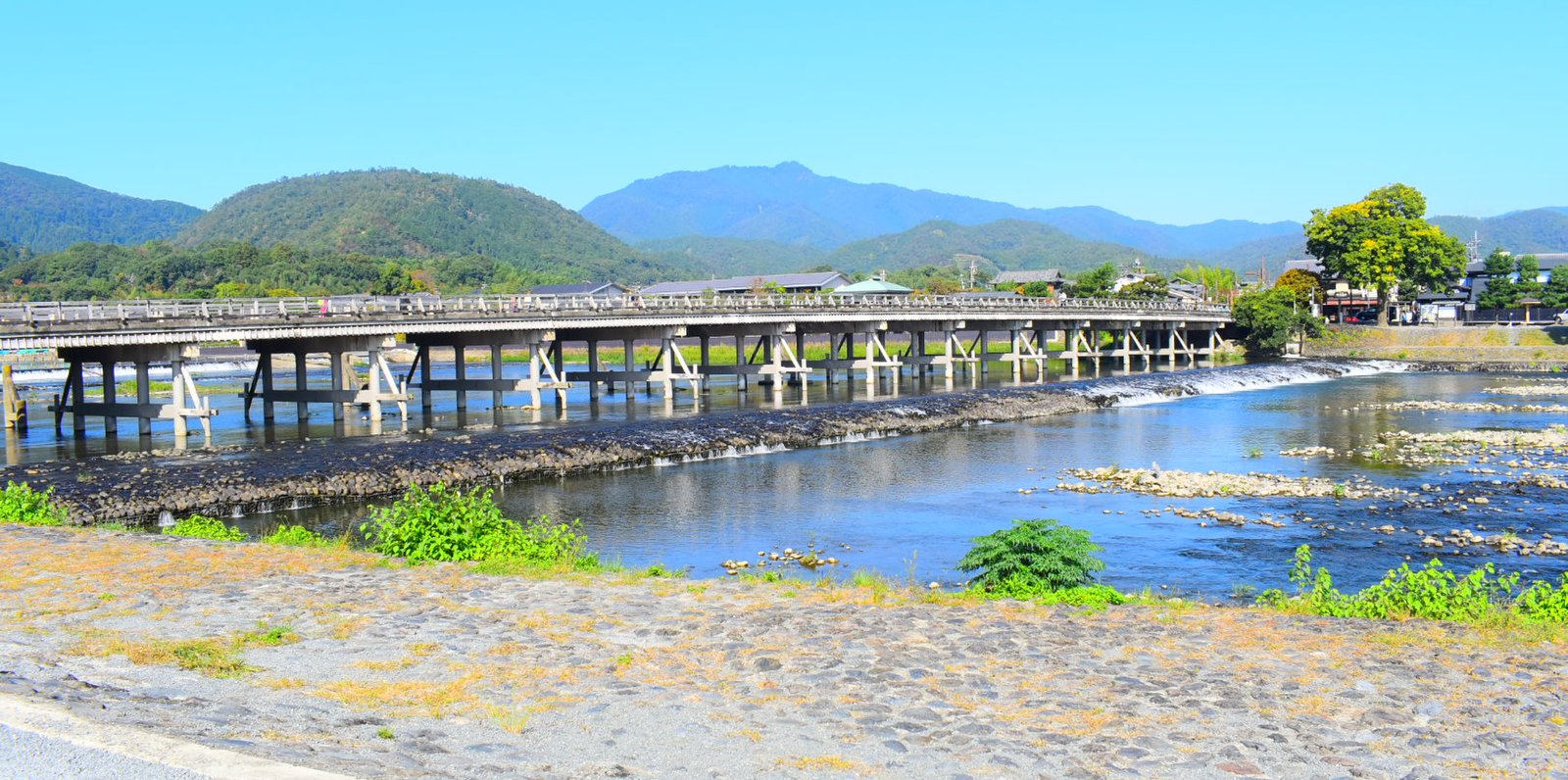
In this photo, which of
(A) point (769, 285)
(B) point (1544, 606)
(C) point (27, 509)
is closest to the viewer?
(B) point (1544, 606)

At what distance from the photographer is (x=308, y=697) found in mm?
9352

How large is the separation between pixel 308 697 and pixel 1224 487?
23.6 metres

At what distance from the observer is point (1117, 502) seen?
26.9 metres

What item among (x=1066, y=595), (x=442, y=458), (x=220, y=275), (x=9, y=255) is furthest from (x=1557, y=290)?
(x=9, y=255)

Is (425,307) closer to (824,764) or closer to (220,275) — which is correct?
(824,764)

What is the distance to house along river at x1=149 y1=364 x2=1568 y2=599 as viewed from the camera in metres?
20.5

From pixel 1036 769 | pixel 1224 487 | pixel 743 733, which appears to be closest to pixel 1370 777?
pixel 1036 769

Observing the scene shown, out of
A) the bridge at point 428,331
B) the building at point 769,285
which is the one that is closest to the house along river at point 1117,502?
the bridge at point 428,331

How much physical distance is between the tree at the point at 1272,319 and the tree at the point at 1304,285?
6.24 metres

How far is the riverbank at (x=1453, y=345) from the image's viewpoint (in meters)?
81.4

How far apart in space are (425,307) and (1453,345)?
7561 centimetres

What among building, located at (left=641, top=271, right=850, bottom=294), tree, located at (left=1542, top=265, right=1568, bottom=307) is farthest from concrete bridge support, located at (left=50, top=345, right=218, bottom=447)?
tree, located at (left=1542, top=265, right=1568, bottom=307)

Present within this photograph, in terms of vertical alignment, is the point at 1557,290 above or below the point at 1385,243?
below

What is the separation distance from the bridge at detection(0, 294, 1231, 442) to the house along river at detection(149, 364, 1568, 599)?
1339 cm
